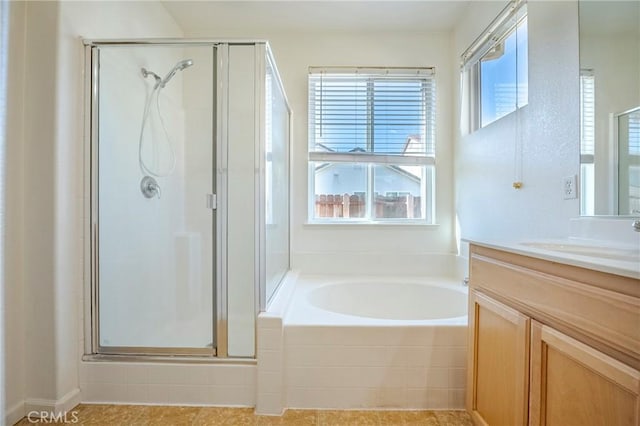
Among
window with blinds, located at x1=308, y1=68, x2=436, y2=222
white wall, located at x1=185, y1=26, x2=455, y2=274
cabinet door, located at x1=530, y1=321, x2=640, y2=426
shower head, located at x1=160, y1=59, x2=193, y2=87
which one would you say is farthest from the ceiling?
cabinet door, located at x1=530, y1=321, x2=640, y2=426

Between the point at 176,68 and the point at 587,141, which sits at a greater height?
the point at 176,68

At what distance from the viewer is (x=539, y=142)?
1.61 meters

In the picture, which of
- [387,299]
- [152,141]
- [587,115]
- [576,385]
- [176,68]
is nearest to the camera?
[576,385]

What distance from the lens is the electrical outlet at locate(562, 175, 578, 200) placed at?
1.39 metres

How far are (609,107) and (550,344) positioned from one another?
95 cm

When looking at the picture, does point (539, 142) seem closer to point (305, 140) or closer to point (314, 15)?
point (305, 140)

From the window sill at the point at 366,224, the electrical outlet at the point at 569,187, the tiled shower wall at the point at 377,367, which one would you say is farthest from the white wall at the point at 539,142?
the tiled shower wall at the point at 377,367

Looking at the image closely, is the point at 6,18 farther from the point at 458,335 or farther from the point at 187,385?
the point at 458,335

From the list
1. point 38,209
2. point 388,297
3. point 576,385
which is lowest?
point 388,297

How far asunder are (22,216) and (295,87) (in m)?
1.99

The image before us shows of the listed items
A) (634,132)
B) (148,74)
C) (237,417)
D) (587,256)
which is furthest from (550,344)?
(148,74)

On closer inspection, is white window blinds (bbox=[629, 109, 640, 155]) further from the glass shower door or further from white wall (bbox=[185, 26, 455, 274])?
the glass shower door

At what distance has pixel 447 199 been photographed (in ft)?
8.83

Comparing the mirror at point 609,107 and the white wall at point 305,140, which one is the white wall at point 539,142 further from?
the white wall at point 305,140
